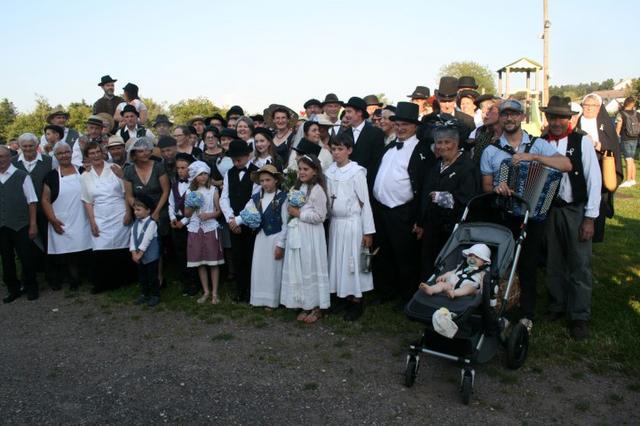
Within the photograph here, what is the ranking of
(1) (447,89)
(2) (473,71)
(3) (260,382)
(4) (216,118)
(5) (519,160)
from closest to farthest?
(3) (260,382), (5) (519,160), (1) (447,89), (4) (216,118), (2) (473,71)

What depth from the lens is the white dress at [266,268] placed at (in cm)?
654

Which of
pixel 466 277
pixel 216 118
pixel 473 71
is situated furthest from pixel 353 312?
pixel 473 71

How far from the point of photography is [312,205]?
6.07 metres

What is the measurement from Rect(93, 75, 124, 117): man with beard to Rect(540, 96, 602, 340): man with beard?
848cm

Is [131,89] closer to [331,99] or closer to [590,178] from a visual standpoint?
[331,99]

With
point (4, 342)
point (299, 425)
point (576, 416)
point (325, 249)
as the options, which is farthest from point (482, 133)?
point (4, 342)

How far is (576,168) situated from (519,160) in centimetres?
80

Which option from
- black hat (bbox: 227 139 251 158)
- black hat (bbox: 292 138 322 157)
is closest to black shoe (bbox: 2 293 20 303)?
black hat (bbox: 227 139 251 158)

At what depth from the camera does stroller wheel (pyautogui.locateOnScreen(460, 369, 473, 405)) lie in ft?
13.8

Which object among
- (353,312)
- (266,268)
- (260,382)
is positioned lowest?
(260,382)

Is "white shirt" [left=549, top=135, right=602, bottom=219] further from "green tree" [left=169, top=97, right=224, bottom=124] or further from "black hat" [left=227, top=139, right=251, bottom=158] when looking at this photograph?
"green tree" [left=169, top=97, right=224, bottom=124]

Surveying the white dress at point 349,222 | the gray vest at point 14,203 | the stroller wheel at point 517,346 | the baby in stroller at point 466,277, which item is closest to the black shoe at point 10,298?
the gray vest at point 14,203

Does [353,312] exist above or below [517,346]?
below

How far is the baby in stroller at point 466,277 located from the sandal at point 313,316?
1.92 meters
